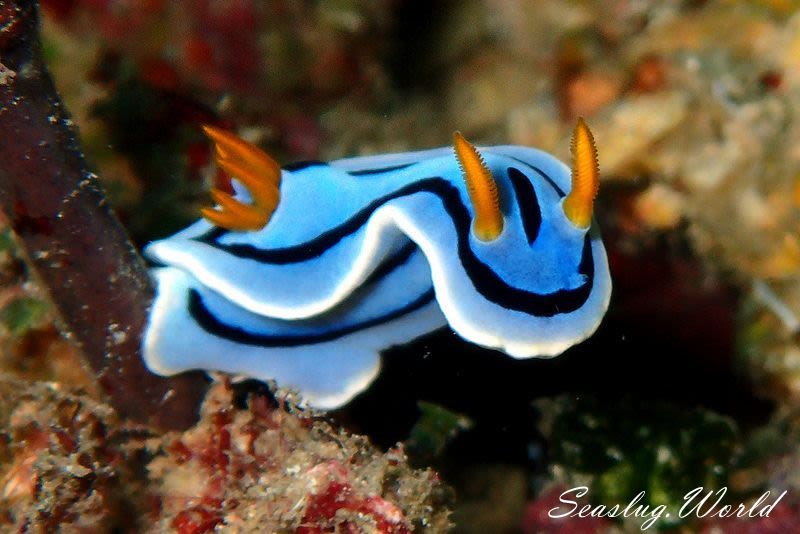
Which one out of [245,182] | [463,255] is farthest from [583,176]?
[245,182]

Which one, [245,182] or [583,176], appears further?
[245,182]

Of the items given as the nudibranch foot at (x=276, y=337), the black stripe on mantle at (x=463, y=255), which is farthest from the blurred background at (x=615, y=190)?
the black stripe on mantle at (x=463, y=255)

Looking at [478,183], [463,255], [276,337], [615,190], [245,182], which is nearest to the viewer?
[478,183]

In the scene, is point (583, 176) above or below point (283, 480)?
above

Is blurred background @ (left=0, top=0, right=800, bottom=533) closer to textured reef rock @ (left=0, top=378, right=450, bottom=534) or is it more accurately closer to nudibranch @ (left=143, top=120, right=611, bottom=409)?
nudibranch @ (left=143, top=120, right=611, bottom=409)

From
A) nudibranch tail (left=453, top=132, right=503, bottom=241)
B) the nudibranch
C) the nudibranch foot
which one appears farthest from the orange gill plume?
nudibranch tail (left=453, top=132, right=503, bottom=241)

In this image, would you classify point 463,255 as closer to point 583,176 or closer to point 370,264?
point 370,264

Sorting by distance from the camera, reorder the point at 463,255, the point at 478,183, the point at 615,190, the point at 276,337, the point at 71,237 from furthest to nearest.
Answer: the point at 615,190 → the point at 276,337 → the point at 71,237 → the point at 463,255 → the point at 478,183

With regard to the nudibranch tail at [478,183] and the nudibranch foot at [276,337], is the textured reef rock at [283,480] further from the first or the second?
the nudibranch tail at [478,183]
